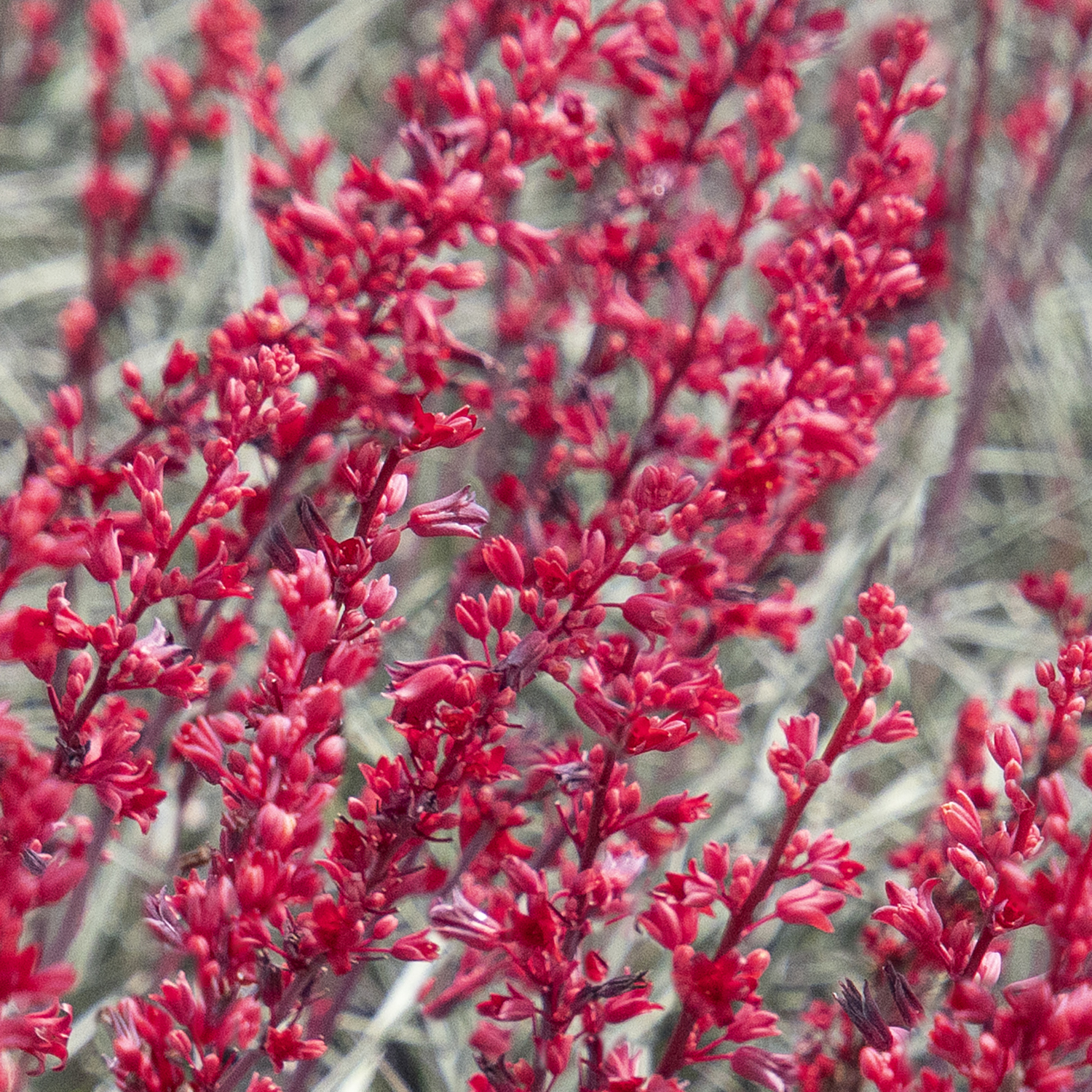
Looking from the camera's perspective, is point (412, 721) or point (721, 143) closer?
point (412, 721)

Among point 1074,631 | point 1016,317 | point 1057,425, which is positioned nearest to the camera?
point 1074,631

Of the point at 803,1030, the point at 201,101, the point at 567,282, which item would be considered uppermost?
the point at 201,101

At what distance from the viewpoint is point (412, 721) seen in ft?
2.69

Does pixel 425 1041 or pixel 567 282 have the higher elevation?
pixel 567 282

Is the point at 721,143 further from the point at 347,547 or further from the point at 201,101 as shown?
the point at 201,101

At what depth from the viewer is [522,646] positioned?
0.81 meters

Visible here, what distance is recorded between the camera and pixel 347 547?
80 centimetres

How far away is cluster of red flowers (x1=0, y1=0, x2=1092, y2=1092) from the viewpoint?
2.44 ft

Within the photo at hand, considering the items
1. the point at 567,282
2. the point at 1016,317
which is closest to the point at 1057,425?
the point at 1016,317

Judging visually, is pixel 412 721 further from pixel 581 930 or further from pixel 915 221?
pixel 915 221

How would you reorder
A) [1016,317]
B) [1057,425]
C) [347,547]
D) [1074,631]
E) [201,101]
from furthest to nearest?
1. [201,101]
2. [1057,425]
3. [1016,317]
4. [1074,631]
5. [347,547]

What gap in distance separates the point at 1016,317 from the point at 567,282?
1107 millimetres

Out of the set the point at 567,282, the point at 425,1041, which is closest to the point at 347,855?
the point at 425,1041

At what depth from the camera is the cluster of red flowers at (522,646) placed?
2.44ft
